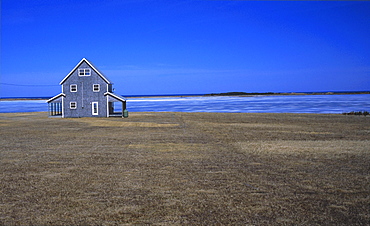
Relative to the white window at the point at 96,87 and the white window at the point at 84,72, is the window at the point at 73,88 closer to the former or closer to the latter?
the white window at the point at 84,72

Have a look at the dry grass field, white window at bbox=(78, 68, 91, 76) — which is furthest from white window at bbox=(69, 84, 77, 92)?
the dry grass field

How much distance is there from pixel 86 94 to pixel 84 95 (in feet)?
1.03

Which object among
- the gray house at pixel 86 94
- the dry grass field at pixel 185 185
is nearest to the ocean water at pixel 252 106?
the gray house at pixel 86 94

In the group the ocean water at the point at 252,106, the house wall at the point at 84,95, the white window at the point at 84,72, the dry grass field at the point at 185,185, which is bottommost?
the dry grass field at the point at 185,185

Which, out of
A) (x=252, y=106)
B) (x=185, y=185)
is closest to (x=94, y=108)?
(x=185, y=185)

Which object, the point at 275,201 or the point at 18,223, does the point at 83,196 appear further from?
the point at 275,201

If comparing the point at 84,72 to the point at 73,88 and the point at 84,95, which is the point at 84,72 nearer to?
the point at 73,88

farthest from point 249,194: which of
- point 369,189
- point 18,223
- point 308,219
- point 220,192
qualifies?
point 18,223

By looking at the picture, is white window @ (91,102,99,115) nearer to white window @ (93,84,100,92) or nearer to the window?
white window @ (93,84,100,92)

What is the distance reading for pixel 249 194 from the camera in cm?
855

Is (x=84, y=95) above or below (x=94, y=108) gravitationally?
above

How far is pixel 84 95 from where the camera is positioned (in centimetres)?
4409

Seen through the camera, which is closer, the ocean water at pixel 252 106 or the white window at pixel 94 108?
the white window at pixel 94 108

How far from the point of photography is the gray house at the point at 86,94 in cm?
4375
